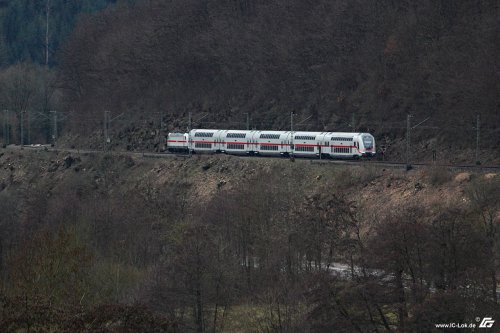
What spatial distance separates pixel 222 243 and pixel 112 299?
6918 mm

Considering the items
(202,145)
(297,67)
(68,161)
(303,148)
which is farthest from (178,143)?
(303,148)

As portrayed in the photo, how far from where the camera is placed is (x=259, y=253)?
52594mm

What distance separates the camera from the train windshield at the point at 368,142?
80938mm

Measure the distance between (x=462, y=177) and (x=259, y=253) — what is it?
18442 millimetres

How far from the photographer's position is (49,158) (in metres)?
110

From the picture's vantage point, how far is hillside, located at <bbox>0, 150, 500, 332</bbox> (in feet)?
117

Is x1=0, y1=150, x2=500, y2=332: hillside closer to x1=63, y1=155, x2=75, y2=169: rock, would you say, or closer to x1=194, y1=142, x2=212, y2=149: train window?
x1=194, y1=142, x2=212, y2=149: train window

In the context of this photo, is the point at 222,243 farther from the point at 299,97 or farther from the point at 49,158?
the point at 49,158

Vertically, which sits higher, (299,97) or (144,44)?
(144,44)

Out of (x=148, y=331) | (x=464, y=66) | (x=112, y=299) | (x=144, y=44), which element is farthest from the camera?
(x=144, y=44)

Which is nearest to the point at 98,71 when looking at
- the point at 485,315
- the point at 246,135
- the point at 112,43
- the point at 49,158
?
the point at 112,43

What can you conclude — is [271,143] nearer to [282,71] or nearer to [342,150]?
[342,150]

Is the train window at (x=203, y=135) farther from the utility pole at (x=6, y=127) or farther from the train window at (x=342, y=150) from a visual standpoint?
the utility pole at (x=6, y=127)

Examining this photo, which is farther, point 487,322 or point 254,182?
point 254,182
